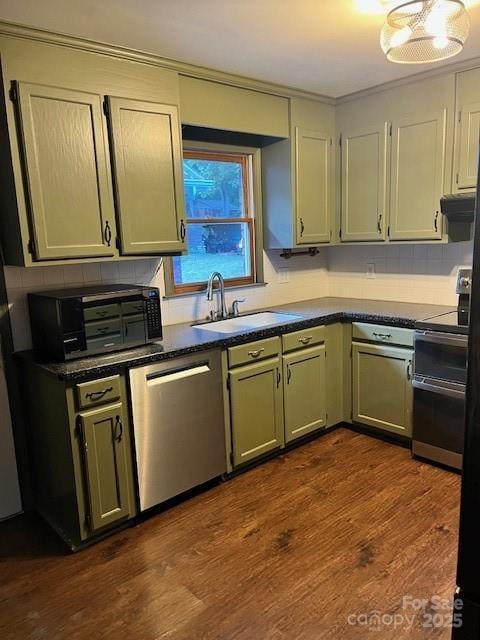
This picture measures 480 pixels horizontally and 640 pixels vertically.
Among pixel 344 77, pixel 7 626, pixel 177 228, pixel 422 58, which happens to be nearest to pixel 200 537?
pixel 7 626

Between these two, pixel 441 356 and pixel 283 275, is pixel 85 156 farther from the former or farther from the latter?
pixel 441 356

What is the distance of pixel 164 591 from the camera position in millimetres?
2004

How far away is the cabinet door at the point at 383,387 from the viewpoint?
3.11 meters

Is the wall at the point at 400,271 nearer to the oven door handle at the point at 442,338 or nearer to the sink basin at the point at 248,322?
the oven door handle at the point at 442,338

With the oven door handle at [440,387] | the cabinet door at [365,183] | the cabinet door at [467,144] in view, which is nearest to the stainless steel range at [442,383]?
the oven door handle at [440,387]

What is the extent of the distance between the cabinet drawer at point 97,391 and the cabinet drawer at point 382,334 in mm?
1771

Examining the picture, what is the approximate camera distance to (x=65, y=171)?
2277mm

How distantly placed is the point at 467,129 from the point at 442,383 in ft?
5.18

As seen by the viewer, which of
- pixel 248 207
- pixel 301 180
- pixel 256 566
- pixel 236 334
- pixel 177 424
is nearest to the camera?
pixel 256 566

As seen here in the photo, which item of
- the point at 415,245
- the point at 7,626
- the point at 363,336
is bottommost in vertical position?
the point at 7,626

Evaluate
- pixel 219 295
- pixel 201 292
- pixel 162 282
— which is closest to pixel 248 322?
pixel 219 295

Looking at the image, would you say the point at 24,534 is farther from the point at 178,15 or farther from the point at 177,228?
the point at 178,15

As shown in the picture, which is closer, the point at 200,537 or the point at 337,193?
the point at 200,537

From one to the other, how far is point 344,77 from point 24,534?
3.29m
